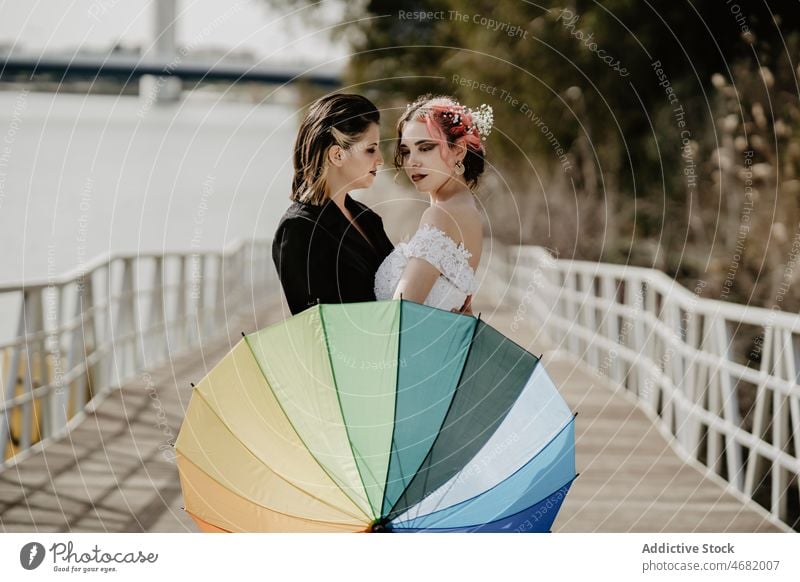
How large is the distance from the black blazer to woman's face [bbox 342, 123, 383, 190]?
9 cm

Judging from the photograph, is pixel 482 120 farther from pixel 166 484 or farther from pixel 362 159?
pixel 166 484

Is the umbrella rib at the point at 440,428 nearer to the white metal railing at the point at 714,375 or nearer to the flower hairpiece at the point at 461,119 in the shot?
the flower hairpiece at the point at 461,119

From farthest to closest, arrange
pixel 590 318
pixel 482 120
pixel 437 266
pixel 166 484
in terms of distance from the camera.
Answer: pixel 590 318 < pixel 166 484 < pixel 482 120 < pixel 437 266

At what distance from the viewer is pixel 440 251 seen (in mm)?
2797

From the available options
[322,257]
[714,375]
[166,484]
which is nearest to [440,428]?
[322,257]

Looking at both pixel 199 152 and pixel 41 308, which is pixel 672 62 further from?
pixel 199 152

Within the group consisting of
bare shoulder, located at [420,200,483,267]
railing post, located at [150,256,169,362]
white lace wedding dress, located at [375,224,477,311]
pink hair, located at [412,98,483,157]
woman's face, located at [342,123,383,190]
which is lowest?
railing post, located at [150,256,169,362]

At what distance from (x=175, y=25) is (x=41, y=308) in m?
1.54

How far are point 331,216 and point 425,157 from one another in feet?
0.99

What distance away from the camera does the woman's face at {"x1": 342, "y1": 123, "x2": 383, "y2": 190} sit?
2.87 meters

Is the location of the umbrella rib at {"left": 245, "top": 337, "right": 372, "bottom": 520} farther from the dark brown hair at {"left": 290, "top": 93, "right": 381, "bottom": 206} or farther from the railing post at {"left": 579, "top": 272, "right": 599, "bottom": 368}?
the railing post at {"left": 579, "top": 272, "right": 599, "bottom": 368}

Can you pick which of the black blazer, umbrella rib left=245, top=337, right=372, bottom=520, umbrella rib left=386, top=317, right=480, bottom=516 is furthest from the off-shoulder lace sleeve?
umbrella rib left=245, top=337, right=372, bottom=520
